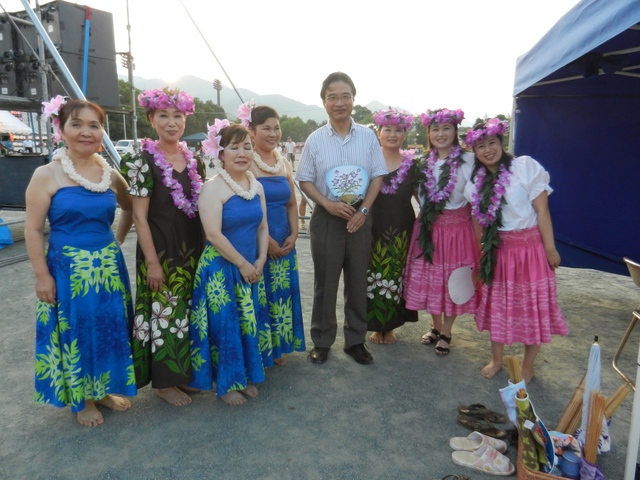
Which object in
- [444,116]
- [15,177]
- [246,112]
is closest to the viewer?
[246,112]

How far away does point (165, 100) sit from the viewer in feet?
8.73

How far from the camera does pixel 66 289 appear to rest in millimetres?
2484

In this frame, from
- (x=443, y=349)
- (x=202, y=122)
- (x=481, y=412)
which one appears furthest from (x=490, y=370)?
(x=202, y=122)

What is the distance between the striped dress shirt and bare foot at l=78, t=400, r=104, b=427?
194cm

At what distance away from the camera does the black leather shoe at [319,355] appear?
3439 mm

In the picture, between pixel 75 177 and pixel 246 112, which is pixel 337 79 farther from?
pixel 75 177

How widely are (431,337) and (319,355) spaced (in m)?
0.98

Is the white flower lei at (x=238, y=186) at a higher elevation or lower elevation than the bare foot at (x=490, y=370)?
higher

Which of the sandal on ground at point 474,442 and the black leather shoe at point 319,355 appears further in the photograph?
the black leather shoe at point 319,355

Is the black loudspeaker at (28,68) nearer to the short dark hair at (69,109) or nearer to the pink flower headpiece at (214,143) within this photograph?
the short dark hair at (69,109)

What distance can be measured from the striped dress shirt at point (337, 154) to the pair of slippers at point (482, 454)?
1.69m

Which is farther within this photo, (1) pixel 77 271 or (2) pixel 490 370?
(2) pixel 490 370

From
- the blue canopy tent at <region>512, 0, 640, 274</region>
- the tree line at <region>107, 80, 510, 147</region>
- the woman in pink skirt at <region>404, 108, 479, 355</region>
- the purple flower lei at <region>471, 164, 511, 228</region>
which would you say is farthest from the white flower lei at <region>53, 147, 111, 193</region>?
the blue canopy tent at <region>512, 0, 640, 274</region>

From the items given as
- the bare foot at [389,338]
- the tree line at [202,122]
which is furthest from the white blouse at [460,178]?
the bare foot at [389,338]
